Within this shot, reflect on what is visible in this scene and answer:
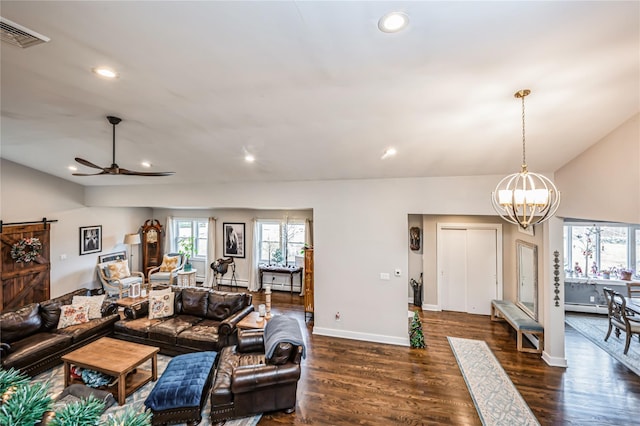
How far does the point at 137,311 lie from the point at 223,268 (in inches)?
127

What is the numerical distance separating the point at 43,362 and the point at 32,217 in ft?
13.3

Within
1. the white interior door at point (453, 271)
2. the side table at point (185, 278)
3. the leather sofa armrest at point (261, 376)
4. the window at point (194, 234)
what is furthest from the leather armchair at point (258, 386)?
the window at point (194, 234)

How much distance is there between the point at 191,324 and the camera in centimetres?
495

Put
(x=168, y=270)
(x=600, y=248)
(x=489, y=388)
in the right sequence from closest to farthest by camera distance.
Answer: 1. (x=489, y=388)
2. (x=600, y=248)
3. (x=168, y=270)

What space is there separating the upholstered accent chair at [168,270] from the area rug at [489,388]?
7.54m

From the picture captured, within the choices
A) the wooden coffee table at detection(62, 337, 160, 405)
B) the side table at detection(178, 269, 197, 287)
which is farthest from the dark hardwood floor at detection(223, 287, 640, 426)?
the side table at detection(178, 269, 197, 287)

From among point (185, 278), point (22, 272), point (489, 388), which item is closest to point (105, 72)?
point (489, 388)

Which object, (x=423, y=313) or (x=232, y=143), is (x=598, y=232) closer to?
(x=423, y=313)

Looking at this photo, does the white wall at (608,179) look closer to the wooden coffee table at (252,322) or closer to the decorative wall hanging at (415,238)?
the decorative wall hanging at (415,238)

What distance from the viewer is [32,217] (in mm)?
6504

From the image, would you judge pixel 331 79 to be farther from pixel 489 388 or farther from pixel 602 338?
pixel 602 338

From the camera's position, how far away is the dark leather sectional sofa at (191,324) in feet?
14.9

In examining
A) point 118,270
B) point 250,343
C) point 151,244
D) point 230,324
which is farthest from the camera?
point 151,244

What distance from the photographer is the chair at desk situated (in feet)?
27.2
